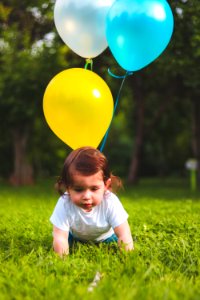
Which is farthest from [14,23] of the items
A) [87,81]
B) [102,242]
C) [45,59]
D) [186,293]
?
[186,293]

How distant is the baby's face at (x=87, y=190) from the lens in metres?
3.25

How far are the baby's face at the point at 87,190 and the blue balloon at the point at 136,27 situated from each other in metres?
1.82

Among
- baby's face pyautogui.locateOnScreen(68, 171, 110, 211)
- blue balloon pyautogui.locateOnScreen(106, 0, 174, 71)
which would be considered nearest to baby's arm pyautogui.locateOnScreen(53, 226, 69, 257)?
baby's face pyautogui.locateOnScreen(68, 171, 110, 211)

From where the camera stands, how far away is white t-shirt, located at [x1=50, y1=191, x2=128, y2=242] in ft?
11.3

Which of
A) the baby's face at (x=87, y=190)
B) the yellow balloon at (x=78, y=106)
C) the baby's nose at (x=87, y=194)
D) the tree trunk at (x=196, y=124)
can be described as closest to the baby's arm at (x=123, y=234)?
the baby's face at (x=87, y=190)

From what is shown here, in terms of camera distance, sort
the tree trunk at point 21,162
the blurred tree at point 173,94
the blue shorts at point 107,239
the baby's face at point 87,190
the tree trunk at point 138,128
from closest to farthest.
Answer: the baby's face at point 87,190, the blue shorts at point 107,239, the blurred tree at point 173,94, the tree trunk at point 138,128, the tree trunk at point 21,162

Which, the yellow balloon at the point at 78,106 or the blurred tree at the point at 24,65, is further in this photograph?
the blurred tree at the point at 24,65

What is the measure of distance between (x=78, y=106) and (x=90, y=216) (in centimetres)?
127

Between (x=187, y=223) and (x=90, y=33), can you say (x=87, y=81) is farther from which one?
(x=187, y=223)

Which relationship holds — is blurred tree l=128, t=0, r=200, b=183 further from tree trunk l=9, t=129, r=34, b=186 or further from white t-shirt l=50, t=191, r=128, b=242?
white t-shirt l=50, t=191, r=128, b=242

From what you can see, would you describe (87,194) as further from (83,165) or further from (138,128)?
(138,128)

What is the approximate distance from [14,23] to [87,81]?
957 cm

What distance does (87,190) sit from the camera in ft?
10.7

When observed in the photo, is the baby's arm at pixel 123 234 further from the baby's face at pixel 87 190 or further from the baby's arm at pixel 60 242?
the baby's arm at pixel 60 242
